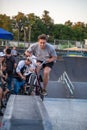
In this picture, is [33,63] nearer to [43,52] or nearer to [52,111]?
[43,52]

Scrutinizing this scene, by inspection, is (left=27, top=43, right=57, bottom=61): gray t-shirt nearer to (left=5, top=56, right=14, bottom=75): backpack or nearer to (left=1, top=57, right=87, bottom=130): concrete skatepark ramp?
(left=1, top=57, right=87, bottom=130): concrete skatepark ramp

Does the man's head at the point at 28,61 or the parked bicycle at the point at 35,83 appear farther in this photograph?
the man's head at the point at 28,61

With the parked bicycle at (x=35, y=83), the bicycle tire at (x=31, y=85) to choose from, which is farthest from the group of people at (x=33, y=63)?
the bicycle tire at (x=31, y=85)

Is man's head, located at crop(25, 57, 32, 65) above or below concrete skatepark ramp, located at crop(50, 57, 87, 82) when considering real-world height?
above

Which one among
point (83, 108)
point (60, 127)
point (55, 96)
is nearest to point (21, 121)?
point (60, 127)

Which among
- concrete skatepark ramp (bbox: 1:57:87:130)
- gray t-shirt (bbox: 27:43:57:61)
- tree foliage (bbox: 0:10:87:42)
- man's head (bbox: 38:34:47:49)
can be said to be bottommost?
tree foliage (bbox: 0:10:87:42)

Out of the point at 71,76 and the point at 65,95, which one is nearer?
the point at 65,95

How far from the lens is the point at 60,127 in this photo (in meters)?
8.63

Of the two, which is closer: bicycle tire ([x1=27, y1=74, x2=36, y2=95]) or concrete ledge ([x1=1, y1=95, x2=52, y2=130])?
concrete ledge ([x1=1, y1=95, x2=52, y2=130])

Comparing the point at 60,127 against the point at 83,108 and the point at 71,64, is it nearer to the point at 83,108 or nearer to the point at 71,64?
the point at 83,108

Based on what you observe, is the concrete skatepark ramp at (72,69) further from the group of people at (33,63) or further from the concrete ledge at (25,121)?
the concrete ledge at (25,121)

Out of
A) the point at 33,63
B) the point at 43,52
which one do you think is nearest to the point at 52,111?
the point at 33,63

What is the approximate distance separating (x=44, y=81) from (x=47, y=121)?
5048 millimetres

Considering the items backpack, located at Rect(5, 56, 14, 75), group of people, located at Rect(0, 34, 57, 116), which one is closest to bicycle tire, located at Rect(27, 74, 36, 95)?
group of people, located at Rect(0, 34, 57, 116)
